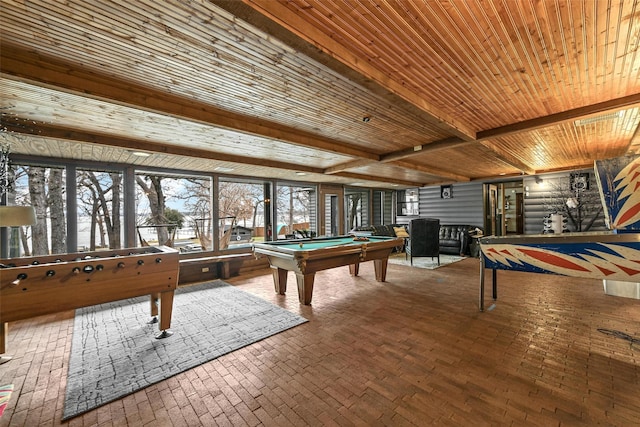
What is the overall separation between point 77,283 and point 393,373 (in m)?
3.07

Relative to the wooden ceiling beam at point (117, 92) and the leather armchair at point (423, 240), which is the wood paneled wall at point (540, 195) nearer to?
the leather armchair at point (423, 240)

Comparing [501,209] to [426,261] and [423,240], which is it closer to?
[426,261]

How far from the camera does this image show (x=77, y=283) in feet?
8.04

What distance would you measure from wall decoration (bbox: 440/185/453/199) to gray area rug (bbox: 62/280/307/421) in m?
8.47

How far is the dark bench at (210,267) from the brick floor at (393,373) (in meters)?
2.08

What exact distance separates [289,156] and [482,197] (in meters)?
7.51

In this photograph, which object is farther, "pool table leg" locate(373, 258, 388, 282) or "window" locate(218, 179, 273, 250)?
"window" locate(218, 179, 273, 250)

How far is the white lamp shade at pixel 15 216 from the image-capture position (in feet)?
8.53

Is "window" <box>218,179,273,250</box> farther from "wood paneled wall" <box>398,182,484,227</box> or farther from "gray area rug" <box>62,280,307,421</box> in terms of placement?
"wood paneled wall" <box>398,182,484,227</box>

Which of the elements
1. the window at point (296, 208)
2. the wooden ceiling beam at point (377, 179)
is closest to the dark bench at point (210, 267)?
the window at point (296, 208)

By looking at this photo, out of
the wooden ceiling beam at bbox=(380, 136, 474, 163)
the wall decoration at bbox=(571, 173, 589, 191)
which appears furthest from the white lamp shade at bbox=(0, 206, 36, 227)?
the wall decoration at bbox=(571, 173, 589, 191)

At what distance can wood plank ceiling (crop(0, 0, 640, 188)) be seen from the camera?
1689mm

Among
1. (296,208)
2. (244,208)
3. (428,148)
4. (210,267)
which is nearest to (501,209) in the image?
(428,148)

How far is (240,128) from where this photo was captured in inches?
131
